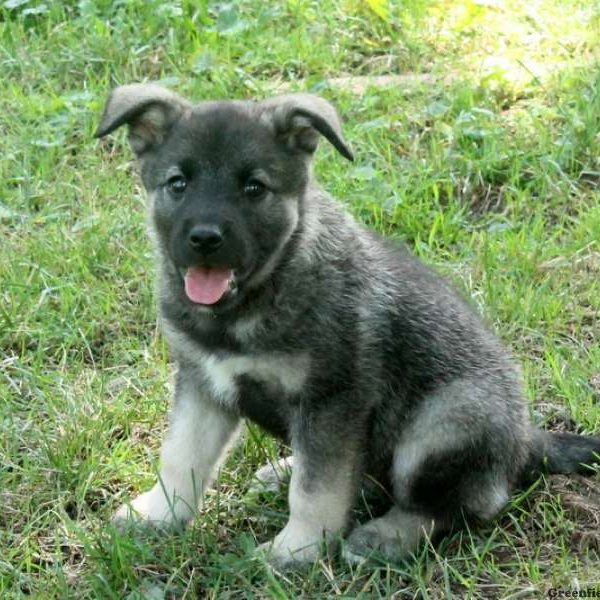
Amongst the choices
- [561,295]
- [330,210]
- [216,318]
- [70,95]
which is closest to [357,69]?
[70,95]

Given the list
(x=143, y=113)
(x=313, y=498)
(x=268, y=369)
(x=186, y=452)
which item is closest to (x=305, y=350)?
(x=268, y=369)

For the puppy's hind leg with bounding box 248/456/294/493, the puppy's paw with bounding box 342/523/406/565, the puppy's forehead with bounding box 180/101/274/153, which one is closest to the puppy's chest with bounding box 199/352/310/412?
the puppy's hind leg with bounding box 248/456/294/493

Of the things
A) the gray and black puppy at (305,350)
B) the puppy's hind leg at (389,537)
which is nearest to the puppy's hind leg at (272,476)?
the gray and black puppy at (305,350)

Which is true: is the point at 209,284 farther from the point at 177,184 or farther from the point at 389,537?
the point at 389,537

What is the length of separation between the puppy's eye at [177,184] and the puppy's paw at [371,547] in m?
1.37

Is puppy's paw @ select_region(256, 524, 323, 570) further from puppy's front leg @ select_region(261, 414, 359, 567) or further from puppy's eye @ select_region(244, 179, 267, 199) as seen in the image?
puppy's eye @ select_region(244, 179, 267, 199)

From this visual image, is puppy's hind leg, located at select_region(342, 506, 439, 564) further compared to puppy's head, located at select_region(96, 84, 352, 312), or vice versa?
puppy's hind leg, located at select_region(342, 506, 439, 564)

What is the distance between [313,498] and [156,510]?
2.19 ft

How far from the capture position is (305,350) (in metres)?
4.54

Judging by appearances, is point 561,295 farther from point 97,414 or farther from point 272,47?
point 272,47

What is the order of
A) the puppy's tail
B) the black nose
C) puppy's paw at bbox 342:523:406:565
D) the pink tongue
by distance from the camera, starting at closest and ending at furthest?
1. the black nose
2. the pink tongue
3. puppy's paw at bbox 342:523:406:565
4. the puppy's tail

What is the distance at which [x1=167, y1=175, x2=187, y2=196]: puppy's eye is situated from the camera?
178 inches

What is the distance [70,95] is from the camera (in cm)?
752

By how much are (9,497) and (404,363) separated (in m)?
1.57
